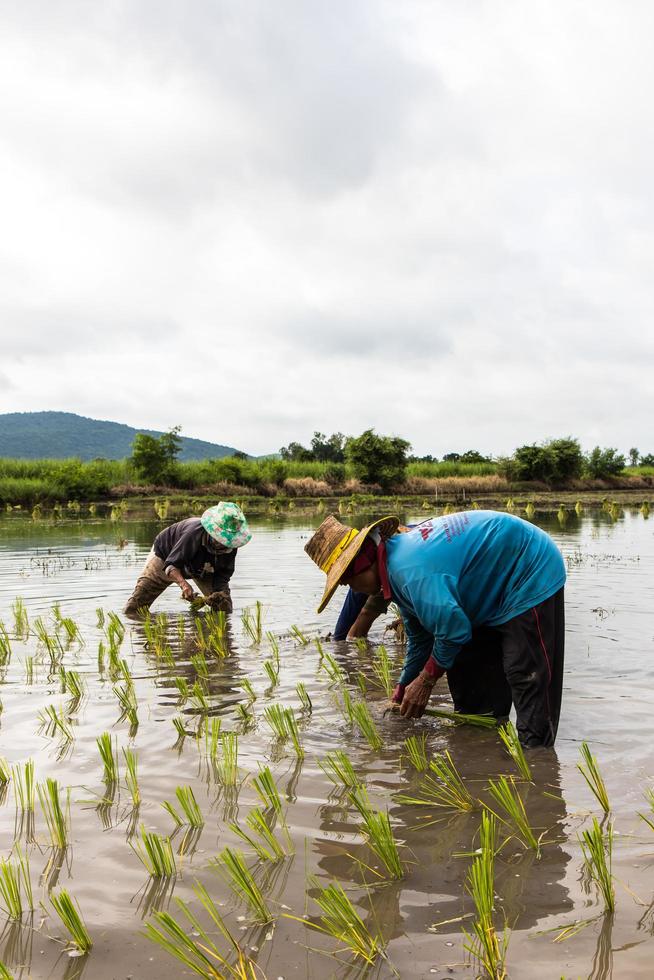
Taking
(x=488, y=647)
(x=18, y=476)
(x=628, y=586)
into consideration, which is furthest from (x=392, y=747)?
(x=18, y=476)

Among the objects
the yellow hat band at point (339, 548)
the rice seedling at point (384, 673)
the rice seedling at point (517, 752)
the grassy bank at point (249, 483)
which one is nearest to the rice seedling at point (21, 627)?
the rice seedling at point (384, 673)

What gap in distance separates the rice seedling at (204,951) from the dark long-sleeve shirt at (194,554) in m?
5.09

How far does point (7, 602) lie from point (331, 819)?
285 inches

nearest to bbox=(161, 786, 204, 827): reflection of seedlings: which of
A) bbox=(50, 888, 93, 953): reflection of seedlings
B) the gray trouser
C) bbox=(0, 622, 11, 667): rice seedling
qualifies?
bbox=(50, 888, 93, 953): reflection of seedlings

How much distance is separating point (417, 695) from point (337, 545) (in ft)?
2.90

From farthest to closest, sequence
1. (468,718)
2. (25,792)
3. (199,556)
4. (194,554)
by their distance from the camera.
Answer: (199,556) < (194,554) < (468,718) < (25,792)

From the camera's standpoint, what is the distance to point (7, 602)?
9117 mm

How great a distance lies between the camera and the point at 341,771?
3562mm

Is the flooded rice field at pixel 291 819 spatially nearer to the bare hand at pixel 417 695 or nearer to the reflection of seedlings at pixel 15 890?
the reflection of seedlings at pixel 15 890

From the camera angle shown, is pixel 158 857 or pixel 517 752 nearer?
pixel 158 857

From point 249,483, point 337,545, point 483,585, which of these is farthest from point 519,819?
point 249,483

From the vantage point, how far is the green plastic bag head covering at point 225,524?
693cm

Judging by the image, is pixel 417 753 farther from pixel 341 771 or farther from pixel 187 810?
pixel 187 810

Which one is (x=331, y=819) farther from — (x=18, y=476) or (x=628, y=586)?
(x=18, y=476)
